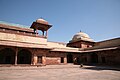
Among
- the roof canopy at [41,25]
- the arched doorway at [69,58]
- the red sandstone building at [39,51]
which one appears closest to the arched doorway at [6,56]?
the red sandstone building at [39,51]

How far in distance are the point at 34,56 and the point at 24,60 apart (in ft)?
10.1

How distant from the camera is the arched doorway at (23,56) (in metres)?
19.3

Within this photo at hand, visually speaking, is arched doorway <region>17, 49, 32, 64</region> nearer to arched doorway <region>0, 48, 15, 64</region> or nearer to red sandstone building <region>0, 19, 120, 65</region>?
red sandstone building <region>0, 19, 120, 65</region>

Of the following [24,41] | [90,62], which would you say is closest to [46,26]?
[24,41]

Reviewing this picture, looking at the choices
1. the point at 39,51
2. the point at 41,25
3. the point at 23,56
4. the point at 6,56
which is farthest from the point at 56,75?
the point at 41,25

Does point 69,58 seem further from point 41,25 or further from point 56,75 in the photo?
point 56,75

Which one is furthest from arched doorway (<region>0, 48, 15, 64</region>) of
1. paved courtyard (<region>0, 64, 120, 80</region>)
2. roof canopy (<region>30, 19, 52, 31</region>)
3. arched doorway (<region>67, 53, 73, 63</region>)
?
arched doorway (<region>67, 53, 73, 63</region>)

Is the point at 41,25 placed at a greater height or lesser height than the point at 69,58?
greater

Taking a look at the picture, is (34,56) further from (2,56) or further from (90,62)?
(90,62)

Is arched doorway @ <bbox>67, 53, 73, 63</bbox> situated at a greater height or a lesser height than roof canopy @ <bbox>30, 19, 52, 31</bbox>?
lesser

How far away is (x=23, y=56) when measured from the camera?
19703 mm

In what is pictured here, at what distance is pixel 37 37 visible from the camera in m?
20.6

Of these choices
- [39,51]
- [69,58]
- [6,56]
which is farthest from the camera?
[69,58]

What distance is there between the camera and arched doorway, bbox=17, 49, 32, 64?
63.3ft
